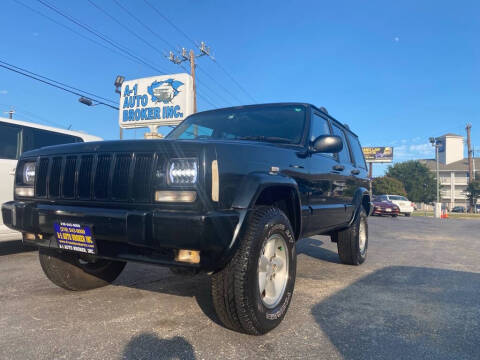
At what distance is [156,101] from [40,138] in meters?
11.0

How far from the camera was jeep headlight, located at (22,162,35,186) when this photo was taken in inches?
113

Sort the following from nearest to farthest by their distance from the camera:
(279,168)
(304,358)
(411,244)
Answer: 1. (304,358)
2. (279,168)
3. (411,244)

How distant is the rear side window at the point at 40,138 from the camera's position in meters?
5.37

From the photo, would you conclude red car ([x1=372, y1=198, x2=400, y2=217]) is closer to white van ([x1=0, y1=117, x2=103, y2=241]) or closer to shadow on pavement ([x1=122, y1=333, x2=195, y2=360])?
white van ([x1=0, y1=117, x2=103, y2=241])

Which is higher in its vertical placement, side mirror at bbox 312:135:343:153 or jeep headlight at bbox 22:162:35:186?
side mirror at bbox 312:135:343:153

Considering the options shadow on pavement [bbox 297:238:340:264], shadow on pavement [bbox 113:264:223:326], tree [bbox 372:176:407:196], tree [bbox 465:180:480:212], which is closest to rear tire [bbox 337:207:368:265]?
shadow on pavement [bbox 297:238:340:264]

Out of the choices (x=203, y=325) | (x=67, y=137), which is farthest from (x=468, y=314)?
(x=67, y=137)

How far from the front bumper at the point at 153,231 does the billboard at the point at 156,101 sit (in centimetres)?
1322

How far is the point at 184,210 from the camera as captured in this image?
211 cm

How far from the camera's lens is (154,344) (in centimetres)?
223

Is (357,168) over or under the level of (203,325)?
→ over

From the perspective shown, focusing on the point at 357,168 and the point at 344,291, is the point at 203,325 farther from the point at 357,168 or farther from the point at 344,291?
the point at 357,168

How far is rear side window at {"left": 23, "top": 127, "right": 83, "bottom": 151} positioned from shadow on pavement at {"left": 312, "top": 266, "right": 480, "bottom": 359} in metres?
4.86

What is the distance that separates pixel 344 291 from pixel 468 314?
107cm
